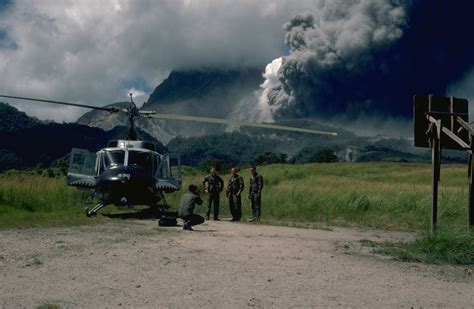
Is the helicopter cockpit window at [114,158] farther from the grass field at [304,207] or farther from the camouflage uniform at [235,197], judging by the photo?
the camouflage uniform at [235,197]

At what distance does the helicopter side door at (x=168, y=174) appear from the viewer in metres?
16.3

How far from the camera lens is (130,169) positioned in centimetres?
1473

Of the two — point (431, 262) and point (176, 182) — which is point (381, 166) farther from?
point (431, 262)

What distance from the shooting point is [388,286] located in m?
6.22

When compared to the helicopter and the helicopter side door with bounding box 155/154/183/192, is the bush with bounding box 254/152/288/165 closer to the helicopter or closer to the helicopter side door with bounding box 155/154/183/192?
the helicopter side door with bounding box 155/154/183/192

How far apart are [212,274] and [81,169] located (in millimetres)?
Answer: 11306

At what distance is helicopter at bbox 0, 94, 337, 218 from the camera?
1450cm

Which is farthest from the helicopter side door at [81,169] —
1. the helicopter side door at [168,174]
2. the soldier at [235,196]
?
the soldier at [235,196]

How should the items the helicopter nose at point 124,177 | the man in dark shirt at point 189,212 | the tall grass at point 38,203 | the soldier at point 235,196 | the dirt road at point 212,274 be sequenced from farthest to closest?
1. the soldier at point 235,196
2. the helicopter nose at point 124,177
3. the tall grass at point 38,203
4. the man in dark shirt at point 189,212
5. the dirt road at point 212,274

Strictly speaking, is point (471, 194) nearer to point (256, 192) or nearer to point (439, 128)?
point (439, 128)

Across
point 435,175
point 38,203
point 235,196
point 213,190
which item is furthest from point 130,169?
point 435,175

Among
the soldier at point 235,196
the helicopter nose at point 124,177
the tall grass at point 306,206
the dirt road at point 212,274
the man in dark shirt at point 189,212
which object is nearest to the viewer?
the dirt road at point 212,274

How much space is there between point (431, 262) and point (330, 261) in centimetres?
150

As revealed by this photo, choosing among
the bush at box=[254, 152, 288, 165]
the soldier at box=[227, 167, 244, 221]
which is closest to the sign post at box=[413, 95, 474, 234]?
the soldier at box=[227, 167, 244, 221]
